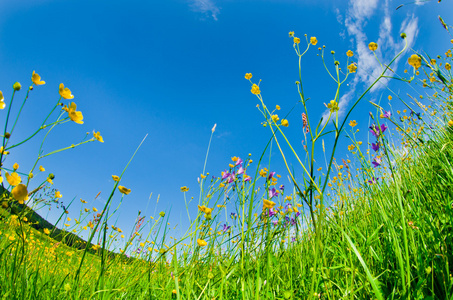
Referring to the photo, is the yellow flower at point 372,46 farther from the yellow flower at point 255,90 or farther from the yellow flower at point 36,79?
the yellow flower at point 36,79

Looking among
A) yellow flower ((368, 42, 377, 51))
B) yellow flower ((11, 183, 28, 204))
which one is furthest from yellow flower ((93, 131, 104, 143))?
yellow flower ((368, 42, 377, 51))

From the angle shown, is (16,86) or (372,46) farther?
(372,46)

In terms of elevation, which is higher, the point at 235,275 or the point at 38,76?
the point at 38,76

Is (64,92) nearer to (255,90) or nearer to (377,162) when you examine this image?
Answer: (255,90)

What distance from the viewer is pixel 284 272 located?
4.80 ft

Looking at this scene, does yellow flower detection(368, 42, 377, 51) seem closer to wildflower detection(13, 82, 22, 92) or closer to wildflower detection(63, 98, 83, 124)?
wildflower detection(63, 98, 83, 124)

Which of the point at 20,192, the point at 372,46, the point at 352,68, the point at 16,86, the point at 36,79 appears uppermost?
the point at 372,46

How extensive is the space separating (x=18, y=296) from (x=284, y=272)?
130cm

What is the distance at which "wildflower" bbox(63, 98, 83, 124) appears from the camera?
1139mm

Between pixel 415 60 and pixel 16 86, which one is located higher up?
pixel 415 60

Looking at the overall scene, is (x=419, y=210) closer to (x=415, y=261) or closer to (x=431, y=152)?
(x=415, y=261)

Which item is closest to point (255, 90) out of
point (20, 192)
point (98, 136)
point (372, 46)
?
point (372, 46)

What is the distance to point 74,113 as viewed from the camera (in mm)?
1163

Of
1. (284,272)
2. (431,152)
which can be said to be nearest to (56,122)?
(284,272)
